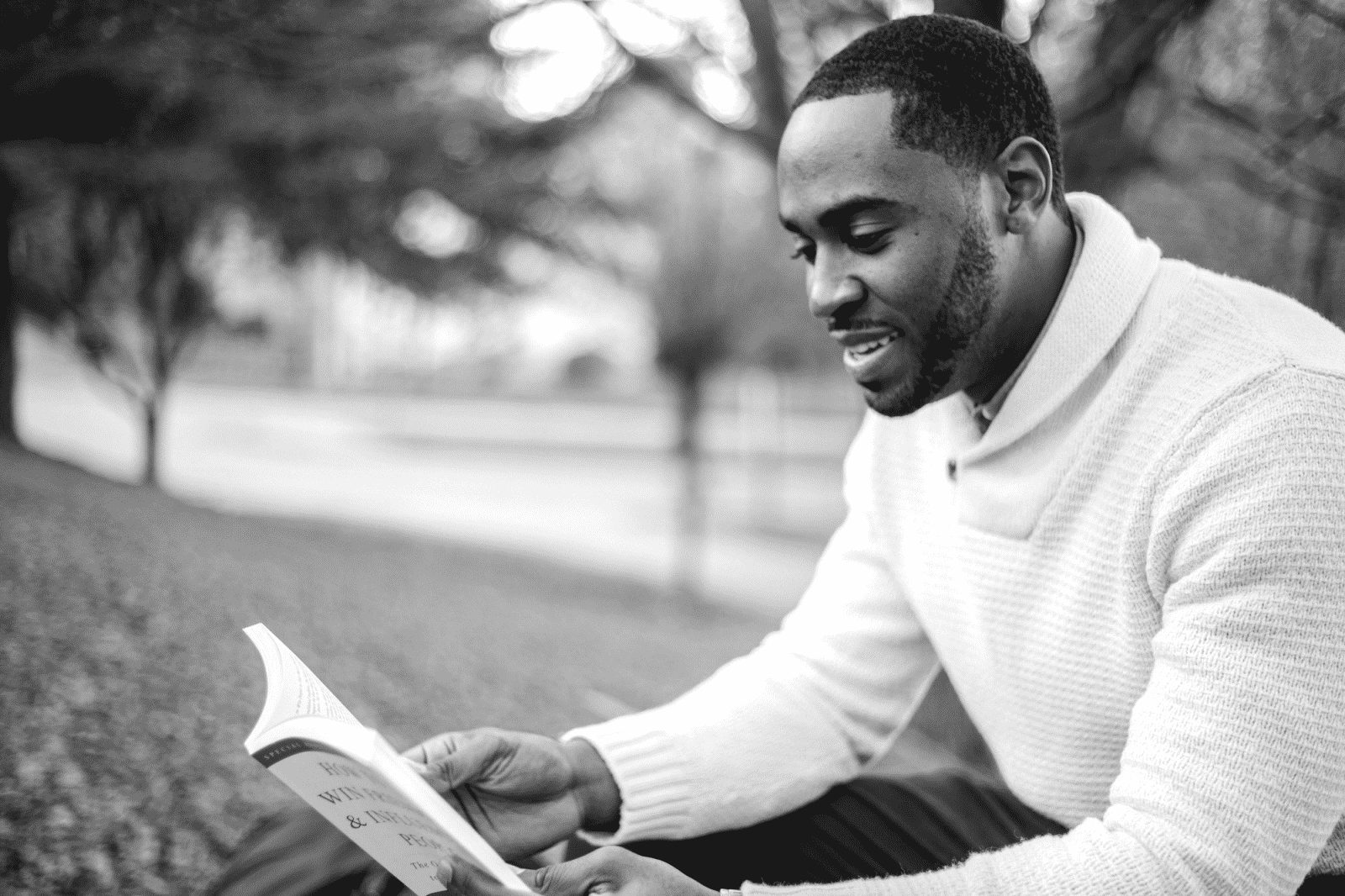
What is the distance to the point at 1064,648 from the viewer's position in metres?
1.60

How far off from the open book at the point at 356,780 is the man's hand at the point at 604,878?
55mm

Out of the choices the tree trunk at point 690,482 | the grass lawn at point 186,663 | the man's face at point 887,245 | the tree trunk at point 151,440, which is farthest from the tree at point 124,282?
the man's face at point 887,245

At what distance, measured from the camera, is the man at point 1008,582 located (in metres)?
1.28

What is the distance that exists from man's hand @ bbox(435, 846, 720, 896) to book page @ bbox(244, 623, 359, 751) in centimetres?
25

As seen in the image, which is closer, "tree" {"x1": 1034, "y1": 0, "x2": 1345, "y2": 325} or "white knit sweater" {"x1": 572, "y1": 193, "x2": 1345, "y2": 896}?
"white knit sweater" {"x1": 572, "y1": 193, "x2": 1345, "y2": 896}

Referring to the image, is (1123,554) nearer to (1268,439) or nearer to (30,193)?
(1268,439)

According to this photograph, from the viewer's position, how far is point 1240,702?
4.16 ft

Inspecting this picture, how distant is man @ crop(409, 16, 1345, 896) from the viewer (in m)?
1.28

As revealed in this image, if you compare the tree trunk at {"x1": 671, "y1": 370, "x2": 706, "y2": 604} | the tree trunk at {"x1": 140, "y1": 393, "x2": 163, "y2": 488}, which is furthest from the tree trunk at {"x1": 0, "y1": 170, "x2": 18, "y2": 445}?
the tree trunk at {"x1": 671, "y1": 370, "x2": 706, "y2": 604}

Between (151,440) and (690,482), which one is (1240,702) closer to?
(151,440)

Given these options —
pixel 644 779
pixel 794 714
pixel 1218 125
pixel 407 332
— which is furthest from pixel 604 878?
pixel 407 332

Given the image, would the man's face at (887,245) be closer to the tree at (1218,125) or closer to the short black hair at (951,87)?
the short black hair at (951,87)

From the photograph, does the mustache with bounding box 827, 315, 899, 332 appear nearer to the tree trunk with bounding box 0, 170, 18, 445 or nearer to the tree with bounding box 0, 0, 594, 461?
the tree with bounding box 0, 0, 594, 461

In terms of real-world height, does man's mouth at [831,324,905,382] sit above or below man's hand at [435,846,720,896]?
above
